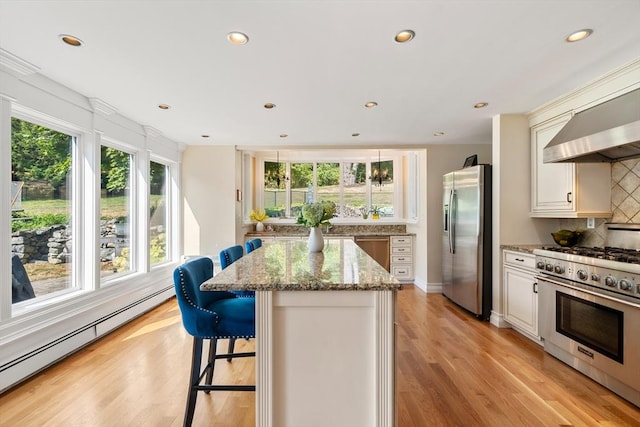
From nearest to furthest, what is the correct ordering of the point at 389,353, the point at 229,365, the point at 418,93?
1. the point at 389,353
2. the point at 229,365
3. the point at 418,93

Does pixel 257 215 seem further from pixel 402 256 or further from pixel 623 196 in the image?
pixel 623 196

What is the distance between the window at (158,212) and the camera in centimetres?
451

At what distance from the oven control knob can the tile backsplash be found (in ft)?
3.08

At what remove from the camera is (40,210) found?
2.76 metres

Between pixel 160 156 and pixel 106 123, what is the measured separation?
1.17m

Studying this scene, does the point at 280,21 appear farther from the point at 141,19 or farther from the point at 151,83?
the point at 151,83

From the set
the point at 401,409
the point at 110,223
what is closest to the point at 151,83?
the point at 110,223

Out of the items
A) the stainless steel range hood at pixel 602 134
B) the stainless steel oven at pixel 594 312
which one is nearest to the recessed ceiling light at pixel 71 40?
the stainless steel range hood at pixel 602 134

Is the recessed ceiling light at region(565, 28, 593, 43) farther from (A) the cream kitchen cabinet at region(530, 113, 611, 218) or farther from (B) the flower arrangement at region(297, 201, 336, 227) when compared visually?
(B) the flower arrangement at region(297, 201, 336, 227)

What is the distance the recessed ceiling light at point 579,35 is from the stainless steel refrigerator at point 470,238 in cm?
178

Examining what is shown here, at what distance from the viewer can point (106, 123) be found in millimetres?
3420

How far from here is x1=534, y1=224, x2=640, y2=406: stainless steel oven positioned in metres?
2.11

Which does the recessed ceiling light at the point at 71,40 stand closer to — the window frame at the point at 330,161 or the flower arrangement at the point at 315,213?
the flower arrangement at the point at 315,213

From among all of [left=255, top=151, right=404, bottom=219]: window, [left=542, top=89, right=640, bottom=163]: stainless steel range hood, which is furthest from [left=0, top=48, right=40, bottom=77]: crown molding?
[left=542, top=89, right=640, bottom=163]: stainless steel range hood
